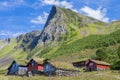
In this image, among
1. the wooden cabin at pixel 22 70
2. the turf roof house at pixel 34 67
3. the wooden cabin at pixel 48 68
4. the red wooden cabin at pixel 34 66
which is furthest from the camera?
the wooden cabin at pixel 22 70

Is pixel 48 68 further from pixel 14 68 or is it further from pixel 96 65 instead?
pixel 96 65

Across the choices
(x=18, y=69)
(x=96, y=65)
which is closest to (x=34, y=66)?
(x=18, y=69)

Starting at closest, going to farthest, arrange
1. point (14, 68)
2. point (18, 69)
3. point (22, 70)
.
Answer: point (18, 69) < point (22, 70) < point (14, 68)

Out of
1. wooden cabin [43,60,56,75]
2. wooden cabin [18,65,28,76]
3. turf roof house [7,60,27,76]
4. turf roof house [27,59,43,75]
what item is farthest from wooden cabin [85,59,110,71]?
turf roof house [7,60,27,76]

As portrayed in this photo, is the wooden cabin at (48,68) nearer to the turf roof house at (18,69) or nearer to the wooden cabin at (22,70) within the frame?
the wooden cabin at (22,70)

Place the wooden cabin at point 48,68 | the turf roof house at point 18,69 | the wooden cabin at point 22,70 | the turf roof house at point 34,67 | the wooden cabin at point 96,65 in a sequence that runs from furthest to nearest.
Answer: the wooden cabin at point 96,65, the wooden cabin at point 22,70, the turf roof house at point 18,69, the turf roof house at point 34,67, the wooden cabin at point 48,68

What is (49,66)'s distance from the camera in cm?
9738

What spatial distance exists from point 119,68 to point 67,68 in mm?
16325

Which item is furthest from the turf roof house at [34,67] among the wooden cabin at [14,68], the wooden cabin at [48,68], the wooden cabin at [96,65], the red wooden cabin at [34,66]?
the wooden cabin at [96,65]

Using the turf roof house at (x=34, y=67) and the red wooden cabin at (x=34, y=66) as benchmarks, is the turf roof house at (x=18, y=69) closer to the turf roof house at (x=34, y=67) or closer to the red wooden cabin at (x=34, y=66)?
the turf roof house at (x=34, y=67)

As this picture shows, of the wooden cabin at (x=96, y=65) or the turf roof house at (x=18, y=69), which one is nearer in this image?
the turf roof house at (x=18, y=69)

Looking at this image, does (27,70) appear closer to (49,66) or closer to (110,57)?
(49,66)

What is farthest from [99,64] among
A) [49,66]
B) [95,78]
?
[95,78]

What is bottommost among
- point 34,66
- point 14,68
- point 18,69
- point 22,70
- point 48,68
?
point 22,70
